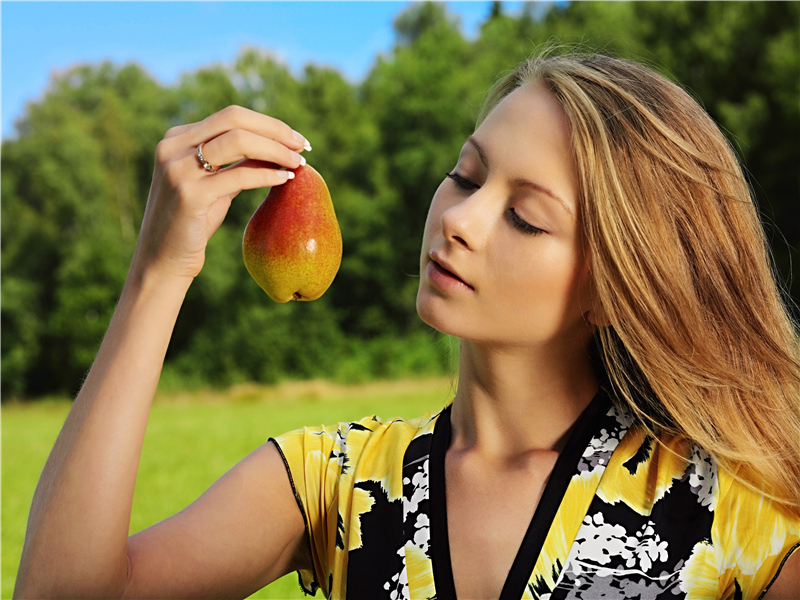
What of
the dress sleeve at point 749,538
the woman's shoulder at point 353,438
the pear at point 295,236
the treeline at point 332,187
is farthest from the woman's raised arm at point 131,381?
the treeline at point 332,187

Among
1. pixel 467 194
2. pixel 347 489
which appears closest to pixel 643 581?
pixel 347 489

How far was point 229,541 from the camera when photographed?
171 cm

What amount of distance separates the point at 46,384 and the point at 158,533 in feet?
101

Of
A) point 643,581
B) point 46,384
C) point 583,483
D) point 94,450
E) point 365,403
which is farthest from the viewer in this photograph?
point 46,384

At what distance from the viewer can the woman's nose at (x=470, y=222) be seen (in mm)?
1631

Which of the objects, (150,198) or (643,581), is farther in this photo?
(643,581)

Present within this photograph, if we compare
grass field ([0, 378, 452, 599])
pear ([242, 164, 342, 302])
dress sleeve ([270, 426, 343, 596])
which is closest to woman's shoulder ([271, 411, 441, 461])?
dress sleeve ([270, 426, 343, 596])

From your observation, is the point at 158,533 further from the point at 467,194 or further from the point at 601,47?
the point at 601,47

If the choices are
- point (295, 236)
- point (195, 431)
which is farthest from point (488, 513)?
point (195, 431)

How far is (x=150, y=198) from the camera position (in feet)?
4.94

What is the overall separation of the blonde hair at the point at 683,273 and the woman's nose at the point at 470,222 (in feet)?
0.74

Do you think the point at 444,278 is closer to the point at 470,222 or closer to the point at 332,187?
the point at 470,222

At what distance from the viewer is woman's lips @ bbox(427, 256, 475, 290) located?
65.5 inches

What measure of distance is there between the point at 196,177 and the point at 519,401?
933 mm
